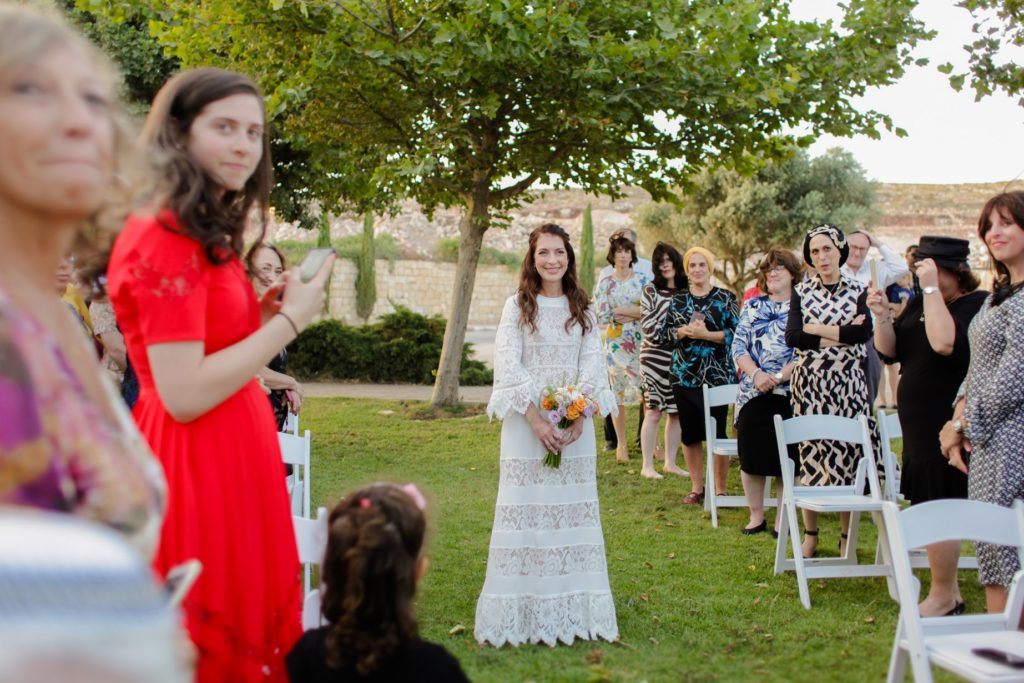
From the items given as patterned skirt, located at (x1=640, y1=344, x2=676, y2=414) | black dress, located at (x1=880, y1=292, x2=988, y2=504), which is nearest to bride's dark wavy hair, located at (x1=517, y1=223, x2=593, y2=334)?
black dress, located at (x1=880, y1=292, x2=988, y2=504)

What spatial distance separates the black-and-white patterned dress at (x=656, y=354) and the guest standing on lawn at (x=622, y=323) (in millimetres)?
844

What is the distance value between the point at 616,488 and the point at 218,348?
7.29 m

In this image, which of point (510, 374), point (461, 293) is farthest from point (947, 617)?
point (461, 293)

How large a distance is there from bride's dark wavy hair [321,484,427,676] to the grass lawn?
11.0 inches

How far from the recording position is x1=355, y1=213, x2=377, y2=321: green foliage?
34344 millimetres

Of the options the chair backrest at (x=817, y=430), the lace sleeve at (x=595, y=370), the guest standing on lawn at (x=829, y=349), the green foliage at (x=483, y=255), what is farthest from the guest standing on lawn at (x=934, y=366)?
the green foliage at (x=483, y=255)

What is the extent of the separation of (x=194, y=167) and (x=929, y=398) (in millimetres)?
4788

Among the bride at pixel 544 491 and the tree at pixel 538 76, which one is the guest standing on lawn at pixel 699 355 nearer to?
the tree at pixel 538 76

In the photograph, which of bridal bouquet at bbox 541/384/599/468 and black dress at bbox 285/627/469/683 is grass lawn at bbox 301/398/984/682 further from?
bridal bouquet at bbox 541/384/599/468

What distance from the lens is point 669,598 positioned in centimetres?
582

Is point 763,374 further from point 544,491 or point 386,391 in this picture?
point 386,391

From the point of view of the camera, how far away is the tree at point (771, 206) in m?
28.1

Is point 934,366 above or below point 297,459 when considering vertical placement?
above

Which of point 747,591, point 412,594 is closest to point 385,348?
point 747,591
